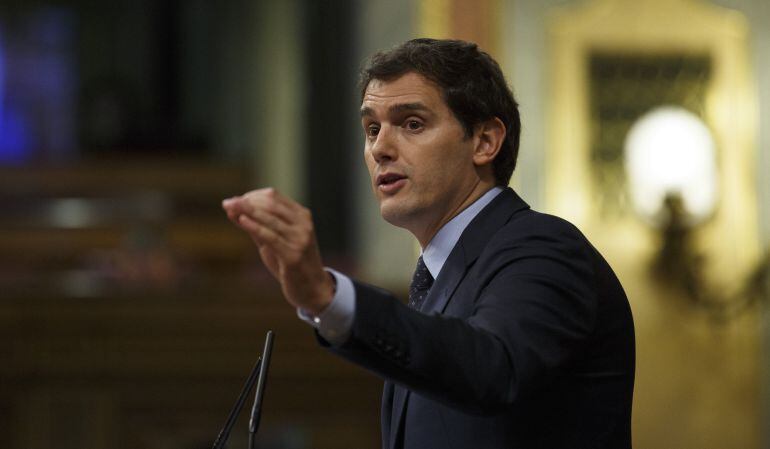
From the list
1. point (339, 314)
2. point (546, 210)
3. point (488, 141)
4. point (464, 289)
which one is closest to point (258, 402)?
point (339, 314)

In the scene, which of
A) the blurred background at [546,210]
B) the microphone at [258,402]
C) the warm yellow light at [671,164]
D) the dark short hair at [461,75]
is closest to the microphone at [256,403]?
the microphone at [258,402]

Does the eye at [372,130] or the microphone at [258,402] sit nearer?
the microphone at [258,402]

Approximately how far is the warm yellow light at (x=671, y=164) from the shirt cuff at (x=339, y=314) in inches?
183

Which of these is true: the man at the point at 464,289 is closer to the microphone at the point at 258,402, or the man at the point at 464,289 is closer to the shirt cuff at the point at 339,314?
the shirt cuff at the point at 339,314

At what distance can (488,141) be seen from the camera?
2.00 m

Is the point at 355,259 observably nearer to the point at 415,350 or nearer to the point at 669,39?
the point at 669,39

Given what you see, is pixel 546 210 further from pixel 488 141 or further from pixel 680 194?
pixel 488 141

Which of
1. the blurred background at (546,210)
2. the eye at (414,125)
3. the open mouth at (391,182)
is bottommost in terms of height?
the blurred background at (546,210)

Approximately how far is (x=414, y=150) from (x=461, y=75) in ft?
0.47

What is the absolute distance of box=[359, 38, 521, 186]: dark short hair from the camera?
1914 mm

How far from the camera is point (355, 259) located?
7.89 m

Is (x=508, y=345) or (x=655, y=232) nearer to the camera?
(x=508, y=345)

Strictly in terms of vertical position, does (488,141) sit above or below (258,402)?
above

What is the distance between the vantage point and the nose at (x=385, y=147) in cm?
188
